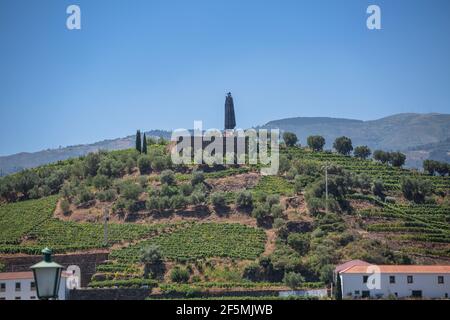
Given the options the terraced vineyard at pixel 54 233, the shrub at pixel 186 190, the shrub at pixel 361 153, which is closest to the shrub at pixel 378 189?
the shrub at pixel 186 190

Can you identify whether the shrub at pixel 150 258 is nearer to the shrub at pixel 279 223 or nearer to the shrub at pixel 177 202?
the shrub at pixel 279 223

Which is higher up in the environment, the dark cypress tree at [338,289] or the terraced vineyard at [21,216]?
the terraced vineyard at [21,216]

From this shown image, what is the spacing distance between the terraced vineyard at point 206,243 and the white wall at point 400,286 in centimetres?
1243

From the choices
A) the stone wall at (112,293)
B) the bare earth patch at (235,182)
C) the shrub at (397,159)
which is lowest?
the stone wall at (112,293)

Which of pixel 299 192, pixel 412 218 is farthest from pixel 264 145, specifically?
pixel 412 218

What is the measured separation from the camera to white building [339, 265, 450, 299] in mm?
47406

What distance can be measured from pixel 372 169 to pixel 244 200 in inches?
763

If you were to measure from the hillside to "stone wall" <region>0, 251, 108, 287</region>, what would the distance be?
35.1 inches

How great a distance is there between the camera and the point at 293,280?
52031mm

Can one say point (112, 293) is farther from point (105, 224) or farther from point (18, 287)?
point (105, 224)

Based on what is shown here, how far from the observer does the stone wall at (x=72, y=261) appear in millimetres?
58969

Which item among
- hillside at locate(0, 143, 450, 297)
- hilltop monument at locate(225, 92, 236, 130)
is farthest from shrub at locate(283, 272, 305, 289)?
hilltop monument at locate(225, 92, 236, 130)

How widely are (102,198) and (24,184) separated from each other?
10837 mm

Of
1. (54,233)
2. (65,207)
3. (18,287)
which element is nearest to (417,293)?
(18,287)
